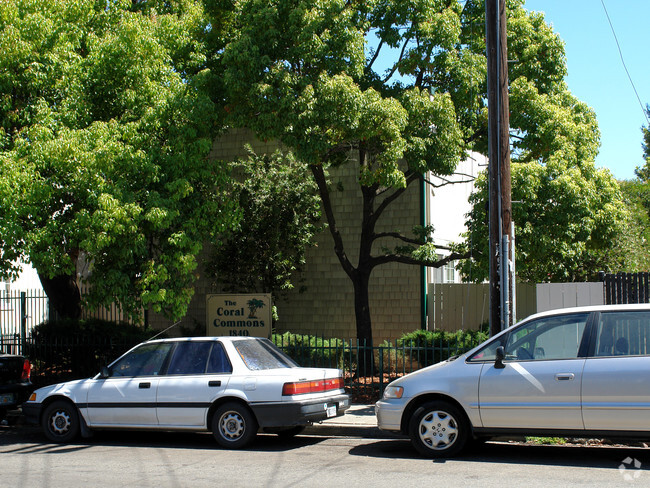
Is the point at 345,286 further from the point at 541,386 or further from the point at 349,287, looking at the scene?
the point at 541,386

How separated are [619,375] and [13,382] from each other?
9352 mm

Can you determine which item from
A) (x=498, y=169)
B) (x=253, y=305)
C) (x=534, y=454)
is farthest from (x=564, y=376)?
(x=253, y=305)

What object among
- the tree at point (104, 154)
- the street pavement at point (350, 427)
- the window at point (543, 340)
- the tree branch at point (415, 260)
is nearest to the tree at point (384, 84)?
the tree branch at point (415, 260)

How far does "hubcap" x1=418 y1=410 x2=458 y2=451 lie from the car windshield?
7.86 ft

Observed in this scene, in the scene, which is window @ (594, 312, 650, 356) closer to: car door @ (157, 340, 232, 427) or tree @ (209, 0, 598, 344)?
car door @ (157, 340, 232, 427)

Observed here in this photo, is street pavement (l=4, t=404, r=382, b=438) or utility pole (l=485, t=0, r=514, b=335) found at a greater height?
utility pole (l=485, t=0, r=514, b=335)

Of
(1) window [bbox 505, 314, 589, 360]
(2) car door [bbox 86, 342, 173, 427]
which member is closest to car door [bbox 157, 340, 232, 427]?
(2) car door [bbox 86, 342, 173, 427]

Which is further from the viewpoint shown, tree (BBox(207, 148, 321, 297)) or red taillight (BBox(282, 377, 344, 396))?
tree (BBox(207, 148, 321, 297))

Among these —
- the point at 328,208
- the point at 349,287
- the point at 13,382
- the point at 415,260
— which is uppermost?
the point at 328,208

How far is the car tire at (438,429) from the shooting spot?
28.1 ft

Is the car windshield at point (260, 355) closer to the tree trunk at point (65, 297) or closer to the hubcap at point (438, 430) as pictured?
the hubcap at point (438, 430)

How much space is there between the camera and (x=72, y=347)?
597 inches

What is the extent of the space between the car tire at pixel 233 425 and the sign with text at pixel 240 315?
3988mm

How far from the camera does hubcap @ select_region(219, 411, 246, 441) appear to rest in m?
9.56
